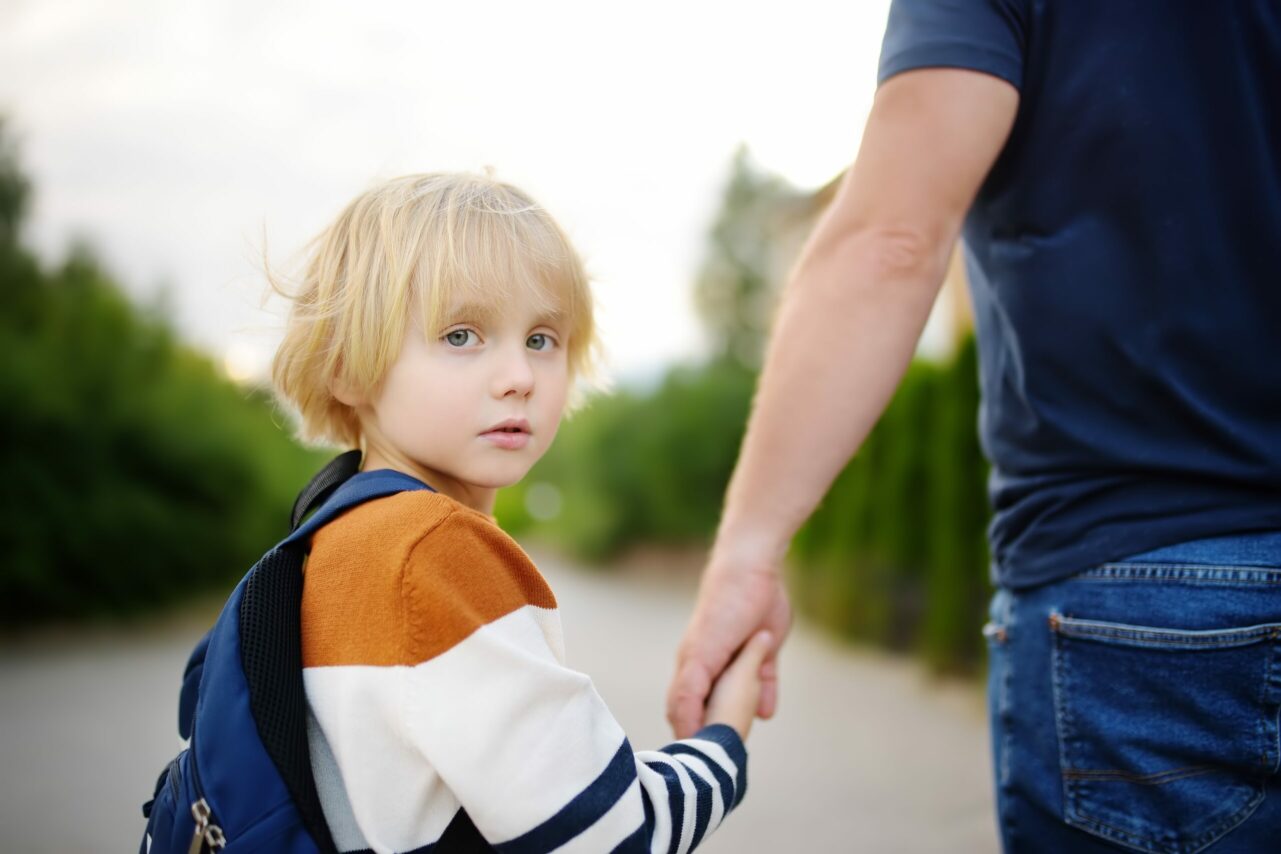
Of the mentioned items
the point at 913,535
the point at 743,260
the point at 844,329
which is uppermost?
the point at 844,329

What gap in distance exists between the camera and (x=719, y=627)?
1.67 m

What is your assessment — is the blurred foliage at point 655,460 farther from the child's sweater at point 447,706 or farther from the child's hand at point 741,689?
the child's sweater at point 447,706

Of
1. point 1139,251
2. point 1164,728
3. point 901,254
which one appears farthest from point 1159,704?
point 901,254

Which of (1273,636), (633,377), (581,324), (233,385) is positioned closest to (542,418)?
(581,324)

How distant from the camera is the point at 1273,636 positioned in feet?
3.95

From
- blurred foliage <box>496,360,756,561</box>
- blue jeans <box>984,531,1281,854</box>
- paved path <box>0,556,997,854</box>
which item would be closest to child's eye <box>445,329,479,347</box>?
blue jeans <box>984,531,1281,854</box>

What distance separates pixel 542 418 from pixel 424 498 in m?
0.24

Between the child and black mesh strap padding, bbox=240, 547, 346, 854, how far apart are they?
0.03 m

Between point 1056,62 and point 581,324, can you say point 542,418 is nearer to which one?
point 581,324

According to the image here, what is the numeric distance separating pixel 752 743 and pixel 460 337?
154 inches

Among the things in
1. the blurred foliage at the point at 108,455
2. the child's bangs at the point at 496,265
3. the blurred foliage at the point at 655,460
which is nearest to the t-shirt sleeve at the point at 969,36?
the child's bangs at the point at 496,265

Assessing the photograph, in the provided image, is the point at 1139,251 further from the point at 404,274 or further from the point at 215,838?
the point at 215,838

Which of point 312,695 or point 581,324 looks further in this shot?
point 581,324

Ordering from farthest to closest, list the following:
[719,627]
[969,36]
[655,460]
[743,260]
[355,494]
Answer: [743,260] → [655,460] → [719,627] → [969,36] → [355,494]
